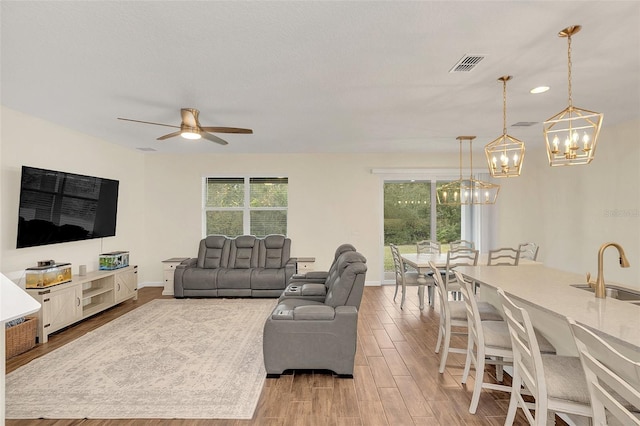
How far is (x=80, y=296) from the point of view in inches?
183

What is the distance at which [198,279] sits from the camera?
19.7 ft

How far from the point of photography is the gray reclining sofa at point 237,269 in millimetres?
6016

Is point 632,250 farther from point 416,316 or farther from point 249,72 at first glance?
point 249,72

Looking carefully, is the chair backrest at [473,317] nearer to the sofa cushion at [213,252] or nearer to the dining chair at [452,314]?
the dining chair at [452,314]

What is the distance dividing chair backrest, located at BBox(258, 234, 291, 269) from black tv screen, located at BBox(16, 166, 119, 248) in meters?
2.57

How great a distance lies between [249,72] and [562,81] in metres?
2.89

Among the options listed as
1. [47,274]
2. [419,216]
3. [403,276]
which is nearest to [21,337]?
[47,274]

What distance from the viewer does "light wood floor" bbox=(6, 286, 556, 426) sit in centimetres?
251

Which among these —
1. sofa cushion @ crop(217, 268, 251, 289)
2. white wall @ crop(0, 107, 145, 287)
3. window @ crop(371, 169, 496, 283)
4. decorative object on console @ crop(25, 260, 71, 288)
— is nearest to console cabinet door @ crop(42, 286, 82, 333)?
decorative object on console @ crop(25, 260, 71, 288)

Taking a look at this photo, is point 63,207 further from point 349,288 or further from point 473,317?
point 473,317

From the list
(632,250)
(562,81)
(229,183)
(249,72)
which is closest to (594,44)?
(562,81)

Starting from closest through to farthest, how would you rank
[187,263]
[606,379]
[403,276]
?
[606,379] → [403,276] → [187,263]

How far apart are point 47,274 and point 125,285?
1476 mm

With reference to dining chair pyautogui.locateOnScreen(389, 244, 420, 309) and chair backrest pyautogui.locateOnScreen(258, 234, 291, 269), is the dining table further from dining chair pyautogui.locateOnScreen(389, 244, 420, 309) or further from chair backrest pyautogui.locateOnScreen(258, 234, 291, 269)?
chair backrest pyautogui.locateOnScreen(258, 234, 291, 269)
